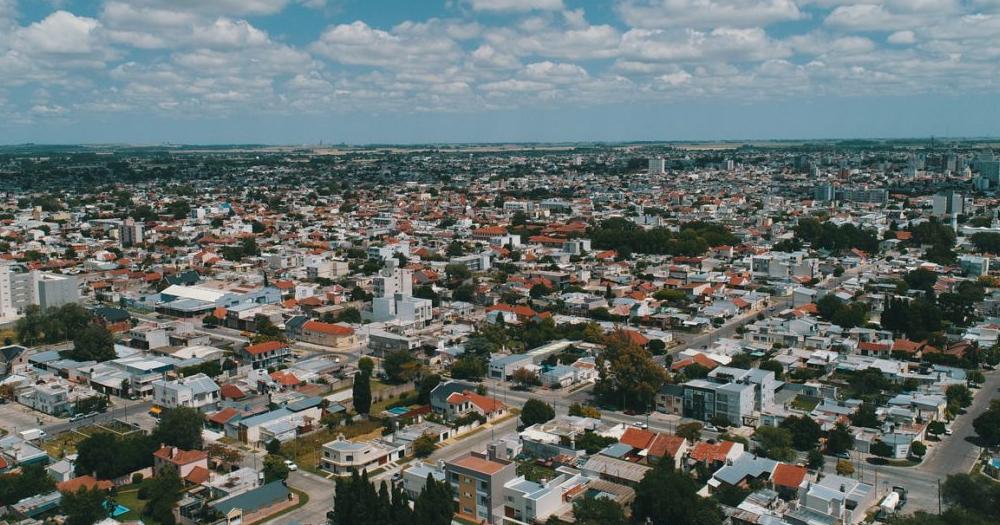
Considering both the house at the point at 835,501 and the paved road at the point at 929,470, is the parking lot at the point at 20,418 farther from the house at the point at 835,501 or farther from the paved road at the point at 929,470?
the paved road at the point at 929,470

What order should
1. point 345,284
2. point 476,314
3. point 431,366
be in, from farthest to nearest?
1. point 345,284
2. point 476,314
3. point 431,366

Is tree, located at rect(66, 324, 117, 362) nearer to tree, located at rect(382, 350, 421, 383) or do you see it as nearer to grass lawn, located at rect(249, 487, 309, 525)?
tree, located at rect(382, 350, 421, 383)

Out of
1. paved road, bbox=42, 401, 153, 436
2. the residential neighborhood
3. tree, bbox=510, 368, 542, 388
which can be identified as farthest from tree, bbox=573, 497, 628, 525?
paved road, bbox=42, 401, 153, 436

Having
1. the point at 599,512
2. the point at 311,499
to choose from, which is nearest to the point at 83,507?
the point at 311,499

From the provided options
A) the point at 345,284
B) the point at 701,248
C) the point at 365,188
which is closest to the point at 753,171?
the point at 365,188

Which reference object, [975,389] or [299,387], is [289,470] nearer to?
[299,387]

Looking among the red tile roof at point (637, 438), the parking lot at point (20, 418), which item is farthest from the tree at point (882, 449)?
the parking lot at point (20, 418)

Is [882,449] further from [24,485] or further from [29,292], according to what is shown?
[29,292]
